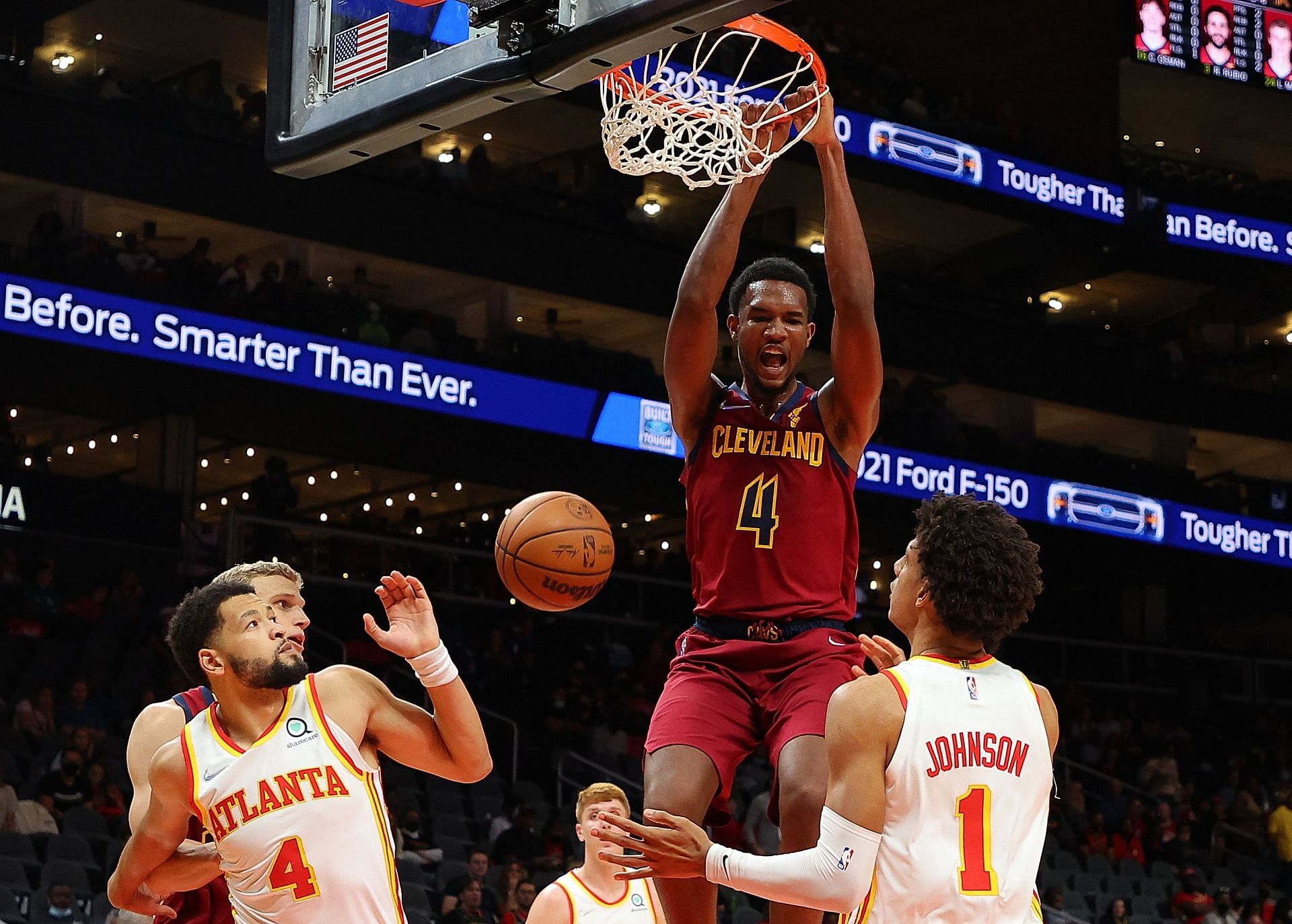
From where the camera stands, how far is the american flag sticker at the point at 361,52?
18.9 feet

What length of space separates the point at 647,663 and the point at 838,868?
16.1 meters

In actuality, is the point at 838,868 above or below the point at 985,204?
below

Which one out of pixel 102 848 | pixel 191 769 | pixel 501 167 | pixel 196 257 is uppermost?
pixel 501 167

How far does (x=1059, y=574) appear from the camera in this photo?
26.1 meters

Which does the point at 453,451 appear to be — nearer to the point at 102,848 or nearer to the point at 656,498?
the point at 656,498

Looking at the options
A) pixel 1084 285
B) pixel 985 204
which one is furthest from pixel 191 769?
pixel 1084 285

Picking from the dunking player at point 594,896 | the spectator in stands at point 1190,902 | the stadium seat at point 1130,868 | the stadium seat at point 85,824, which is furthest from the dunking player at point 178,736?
the stadium seat at point 1130,868

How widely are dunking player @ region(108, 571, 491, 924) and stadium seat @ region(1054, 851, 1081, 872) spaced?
13133 millimetres

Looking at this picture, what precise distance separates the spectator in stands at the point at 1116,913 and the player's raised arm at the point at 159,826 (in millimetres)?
11931

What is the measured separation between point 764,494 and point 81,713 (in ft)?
34.2

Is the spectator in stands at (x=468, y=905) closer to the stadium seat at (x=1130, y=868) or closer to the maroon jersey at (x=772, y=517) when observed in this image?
the maroon jersey at (x=772, y=517)

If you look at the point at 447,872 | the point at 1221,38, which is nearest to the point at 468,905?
the point at 447,872

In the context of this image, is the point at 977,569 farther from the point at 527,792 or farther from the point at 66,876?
the point at 527,792

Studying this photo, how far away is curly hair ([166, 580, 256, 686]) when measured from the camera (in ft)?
16.7
